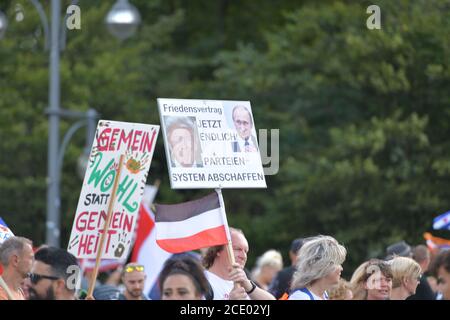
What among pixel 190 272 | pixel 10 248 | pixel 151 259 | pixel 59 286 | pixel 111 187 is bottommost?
pixel 151 259

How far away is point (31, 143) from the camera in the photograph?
29.1m

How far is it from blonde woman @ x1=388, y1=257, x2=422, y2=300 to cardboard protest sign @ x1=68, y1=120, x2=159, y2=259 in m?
1.78

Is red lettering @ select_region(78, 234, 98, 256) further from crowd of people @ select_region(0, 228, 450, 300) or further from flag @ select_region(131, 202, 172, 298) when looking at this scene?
flag @ select_region(131, 202, 172, 298)

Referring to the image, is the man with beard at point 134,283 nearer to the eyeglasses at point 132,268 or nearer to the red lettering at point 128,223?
the eyeglasses at point 132,268

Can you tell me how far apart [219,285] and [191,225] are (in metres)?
0.54

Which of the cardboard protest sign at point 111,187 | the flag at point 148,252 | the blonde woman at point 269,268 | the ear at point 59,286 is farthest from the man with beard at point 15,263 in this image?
the blonde woman at point 269,268

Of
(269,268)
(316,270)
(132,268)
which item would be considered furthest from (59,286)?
(269,268)

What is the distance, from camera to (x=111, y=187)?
26.8 ft

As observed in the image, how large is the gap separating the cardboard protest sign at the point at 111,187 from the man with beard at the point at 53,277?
0.65m

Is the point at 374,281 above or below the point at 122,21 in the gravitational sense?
below

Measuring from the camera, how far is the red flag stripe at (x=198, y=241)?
709cm

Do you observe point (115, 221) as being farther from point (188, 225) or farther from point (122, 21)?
point (122, 21)

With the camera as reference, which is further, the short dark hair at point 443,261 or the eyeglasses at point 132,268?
the eyeglasses at point 132,268

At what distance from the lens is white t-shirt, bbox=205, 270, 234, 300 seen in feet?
24.5
